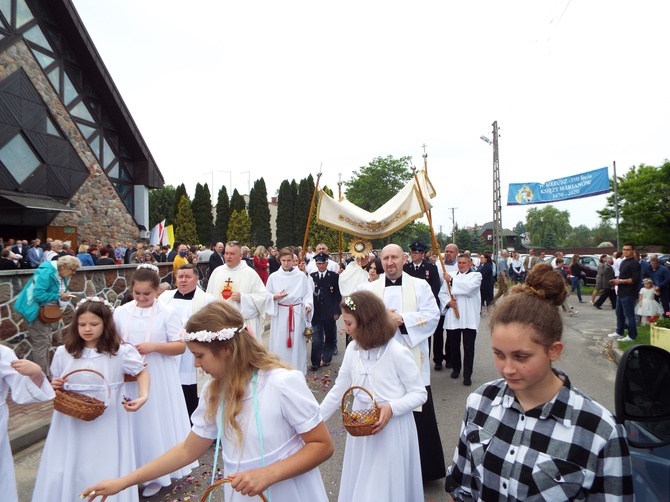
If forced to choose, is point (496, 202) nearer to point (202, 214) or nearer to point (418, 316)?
point (418, 316)

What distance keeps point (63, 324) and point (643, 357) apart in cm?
862

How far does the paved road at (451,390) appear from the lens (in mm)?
4207

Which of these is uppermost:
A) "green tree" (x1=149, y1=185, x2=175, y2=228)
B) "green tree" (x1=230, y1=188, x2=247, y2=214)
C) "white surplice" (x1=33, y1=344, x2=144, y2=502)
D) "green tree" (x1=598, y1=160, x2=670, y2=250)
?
"green tree" (x1=149, y1=185, x2=175, y2=228)

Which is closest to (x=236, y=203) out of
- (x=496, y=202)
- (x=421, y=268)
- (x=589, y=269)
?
(x=496, y=202)

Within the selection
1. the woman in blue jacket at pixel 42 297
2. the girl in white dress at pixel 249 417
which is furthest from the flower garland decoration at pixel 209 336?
the woman in blue jacket at pixel 42 297

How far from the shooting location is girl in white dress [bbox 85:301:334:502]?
6.98ft

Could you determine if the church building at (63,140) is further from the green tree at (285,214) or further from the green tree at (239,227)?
the green tree at (285,214)

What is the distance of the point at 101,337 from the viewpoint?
3.49 metres

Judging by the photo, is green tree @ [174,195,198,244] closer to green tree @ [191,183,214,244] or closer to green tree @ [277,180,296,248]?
green tree @ [191,183,214,244]

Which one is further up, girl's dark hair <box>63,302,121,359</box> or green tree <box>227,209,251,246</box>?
green tree <box>227,209,251,246</box>

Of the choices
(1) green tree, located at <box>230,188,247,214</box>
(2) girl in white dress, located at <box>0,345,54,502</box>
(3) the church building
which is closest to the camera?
(2) girl in white dress, located at <box>0,345,54,502</box>

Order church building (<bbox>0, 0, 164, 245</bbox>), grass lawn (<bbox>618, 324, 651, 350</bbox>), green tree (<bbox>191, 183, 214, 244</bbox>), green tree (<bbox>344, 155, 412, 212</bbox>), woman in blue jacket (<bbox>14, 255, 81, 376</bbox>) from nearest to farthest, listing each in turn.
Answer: woman in blue jacket (<bbox>14, 255, 81, 376</bbox>) → grass lawn (<bbox>618, 324, 651, 350</bbox>) → church building (<bbox>0, 0, 164, 245</bbox>) → green tree (<bbox>191, 183, 214, 244</bbox>) → green tree (<bbox>344, 155, 412, 212</bbox>)

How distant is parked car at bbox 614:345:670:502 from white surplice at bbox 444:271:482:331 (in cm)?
570

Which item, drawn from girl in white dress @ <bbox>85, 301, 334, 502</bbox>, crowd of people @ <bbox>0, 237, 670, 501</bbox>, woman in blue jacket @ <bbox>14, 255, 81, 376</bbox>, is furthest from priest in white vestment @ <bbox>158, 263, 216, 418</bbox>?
girl in white dress @ <bbox>85, 301, 334, 502</bbox>
